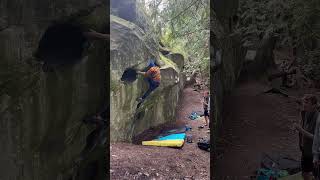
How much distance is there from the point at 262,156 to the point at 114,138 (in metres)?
3.90

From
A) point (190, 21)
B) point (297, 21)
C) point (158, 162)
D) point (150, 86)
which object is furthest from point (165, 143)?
point (297, 21)

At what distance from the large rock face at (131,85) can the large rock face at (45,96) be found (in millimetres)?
3593

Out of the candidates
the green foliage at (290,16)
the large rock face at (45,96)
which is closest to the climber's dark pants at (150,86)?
the large rock face at (45,96)

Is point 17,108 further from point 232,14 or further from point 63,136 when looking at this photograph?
point 232,14

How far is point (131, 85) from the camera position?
357 inches

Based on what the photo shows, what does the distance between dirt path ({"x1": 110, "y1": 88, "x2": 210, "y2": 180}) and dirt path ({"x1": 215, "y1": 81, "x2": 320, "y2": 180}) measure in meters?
1.31

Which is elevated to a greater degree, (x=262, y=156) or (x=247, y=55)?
(x=247, y=55)

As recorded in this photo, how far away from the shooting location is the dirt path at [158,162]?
7.34 meters

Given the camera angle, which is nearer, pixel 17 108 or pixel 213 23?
pixel 17 108

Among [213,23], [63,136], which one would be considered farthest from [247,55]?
[63,136]

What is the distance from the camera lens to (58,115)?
4.11m

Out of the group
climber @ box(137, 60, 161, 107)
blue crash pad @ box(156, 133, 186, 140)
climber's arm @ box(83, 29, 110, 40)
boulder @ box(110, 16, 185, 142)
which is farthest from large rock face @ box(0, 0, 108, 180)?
climber @ box(137, 60, 161, 107)

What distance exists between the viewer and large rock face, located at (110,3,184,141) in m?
8.61

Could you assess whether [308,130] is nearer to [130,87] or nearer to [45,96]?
[45,96]
